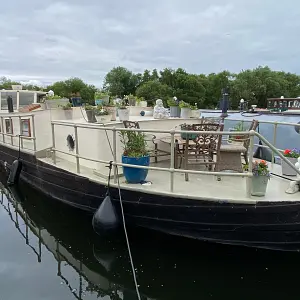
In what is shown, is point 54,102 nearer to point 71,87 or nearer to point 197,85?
point 197,85

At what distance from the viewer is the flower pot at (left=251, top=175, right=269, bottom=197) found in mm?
4094

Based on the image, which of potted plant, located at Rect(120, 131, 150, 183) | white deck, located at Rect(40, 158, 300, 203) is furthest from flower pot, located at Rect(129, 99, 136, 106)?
potted plant, located at Rect(120, 131, 150, 183)

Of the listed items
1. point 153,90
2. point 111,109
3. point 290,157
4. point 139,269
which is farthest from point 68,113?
point 153,90

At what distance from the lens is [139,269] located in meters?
4.46

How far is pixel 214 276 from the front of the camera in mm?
4285

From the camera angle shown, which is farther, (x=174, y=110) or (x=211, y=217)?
(x=174, y=110)

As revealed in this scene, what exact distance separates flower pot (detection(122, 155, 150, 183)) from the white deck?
11 centimetres

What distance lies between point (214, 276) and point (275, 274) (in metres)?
0.79

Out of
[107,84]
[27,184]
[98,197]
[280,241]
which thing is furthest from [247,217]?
[107,84]

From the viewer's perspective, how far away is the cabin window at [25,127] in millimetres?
7867

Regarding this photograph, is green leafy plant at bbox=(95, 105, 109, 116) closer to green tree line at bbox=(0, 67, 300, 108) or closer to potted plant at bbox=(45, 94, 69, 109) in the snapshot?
potted plant at bbox=(45, 94, 69, 109)

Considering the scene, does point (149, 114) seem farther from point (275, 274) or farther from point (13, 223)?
point (275, 274)

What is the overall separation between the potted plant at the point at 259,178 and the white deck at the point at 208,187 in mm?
77

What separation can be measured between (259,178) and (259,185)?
12cm
